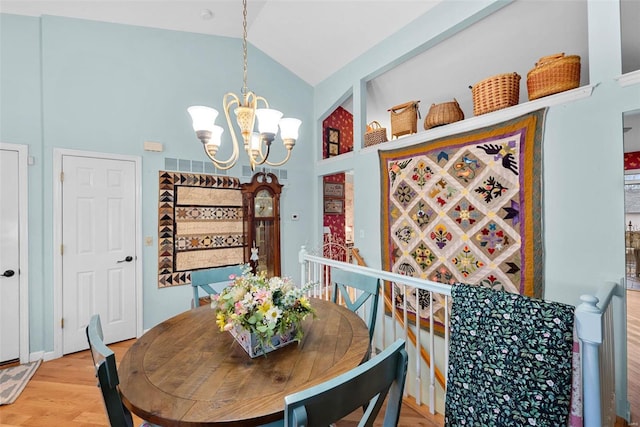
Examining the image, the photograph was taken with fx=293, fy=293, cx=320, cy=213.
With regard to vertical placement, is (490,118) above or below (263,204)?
above

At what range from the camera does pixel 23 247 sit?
106 inches

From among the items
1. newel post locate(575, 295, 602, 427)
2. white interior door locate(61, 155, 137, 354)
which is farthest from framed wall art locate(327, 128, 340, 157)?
newel post locate(575, 295, 602, 427)

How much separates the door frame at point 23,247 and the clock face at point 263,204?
2262mm

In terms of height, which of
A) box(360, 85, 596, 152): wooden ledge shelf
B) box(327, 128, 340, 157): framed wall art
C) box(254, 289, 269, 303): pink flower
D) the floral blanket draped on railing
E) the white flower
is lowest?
the floral blanket draped on railing

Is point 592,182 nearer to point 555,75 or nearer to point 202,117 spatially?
point 555,75

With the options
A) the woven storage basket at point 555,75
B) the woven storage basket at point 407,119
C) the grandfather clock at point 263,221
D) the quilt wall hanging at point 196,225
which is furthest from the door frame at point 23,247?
the woven storage basket at point 555,75

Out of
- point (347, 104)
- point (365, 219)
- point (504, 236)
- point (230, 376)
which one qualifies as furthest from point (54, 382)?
point (347, 104)

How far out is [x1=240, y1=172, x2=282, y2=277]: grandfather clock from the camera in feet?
13.0

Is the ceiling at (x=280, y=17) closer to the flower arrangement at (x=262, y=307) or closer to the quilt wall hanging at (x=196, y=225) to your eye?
the quilt wall hanging at (x=196, y=225)

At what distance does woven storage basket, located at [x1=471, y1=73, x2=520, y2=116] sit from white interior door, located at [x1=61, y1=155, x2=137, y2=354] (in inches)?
141

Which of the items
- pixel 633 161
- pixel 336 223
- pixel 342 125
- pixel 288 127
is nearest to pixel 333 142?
pixel 342 125

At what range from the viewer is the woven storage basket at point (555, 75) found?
2133 millimetres

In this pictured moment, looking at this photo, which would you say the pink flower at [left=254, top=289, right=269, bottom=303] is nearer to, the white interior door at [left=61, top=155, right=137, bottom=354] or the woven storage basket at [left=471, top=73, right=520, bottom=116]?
the woven storage basket at [left=471, top=73, right=520, bottom=116]

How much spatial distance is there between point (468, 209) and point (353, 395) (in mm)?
2390
